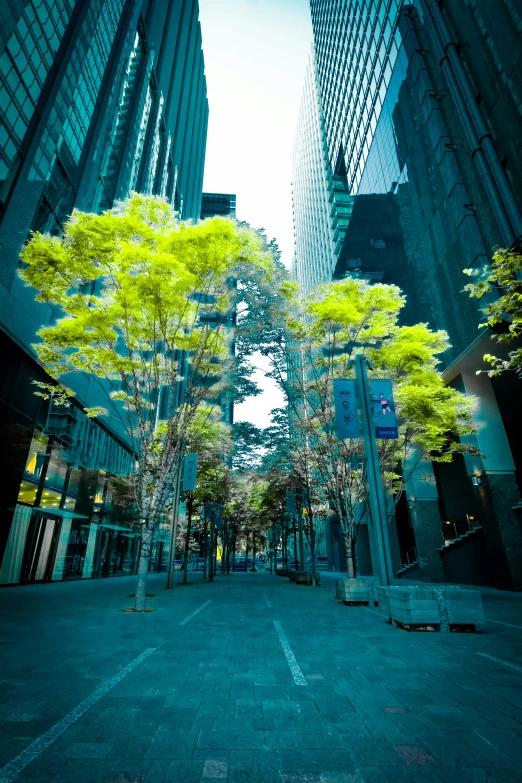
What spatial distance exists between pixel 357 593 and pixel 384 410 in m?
6.85

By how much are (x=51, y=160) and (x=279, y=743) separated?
22878mm

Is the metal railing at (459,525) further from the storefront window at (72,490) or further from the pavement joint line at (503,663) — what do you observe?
the storefront window at (72,490)

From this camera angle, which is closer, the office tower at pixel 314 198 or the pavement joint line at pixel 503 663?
the pavement joint line at pixel 503 663

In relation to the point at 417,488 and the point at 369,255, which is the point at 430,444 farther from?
the point at 369,255

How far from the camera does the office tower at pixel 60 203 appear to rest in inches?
601

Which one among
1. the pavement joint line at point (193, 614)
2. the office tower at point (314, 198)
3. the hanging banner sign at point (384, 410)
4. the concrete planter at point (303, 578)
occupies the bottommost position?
the pavement joint line at point (193, 614)

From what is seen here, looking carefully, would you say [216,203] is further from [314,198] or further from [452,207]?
[452,207]

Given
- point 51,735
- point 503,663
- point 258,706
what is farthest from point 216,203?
point 51,735

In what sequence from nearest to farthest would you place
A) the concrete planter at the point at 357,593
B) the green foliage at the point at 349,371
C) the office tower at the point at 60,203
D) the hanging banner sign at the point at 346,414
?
the hanging banner sign at the point at 346,414 → the concrete planter at the point at 357,593 → the green foliage at the point at 349,371 → the office tower at the point at 60,203

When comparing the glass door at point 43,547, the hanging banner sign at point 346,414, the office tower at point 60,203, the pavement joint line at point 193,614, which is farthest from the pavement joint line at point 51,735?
the glass door at point 43,547

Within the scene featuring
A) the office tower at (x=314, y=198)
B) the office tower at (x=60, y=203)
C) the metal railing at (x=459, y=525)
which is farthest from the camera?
the office tower at (x=314, y=198)

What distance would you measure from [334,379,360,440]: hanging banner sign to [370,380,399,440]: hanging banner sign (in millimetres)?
900

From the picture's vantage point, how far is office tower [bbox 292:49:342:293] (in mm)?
47969

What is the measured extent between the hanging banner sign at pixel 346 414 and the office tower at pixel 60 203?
Answer: 40.7 feet
